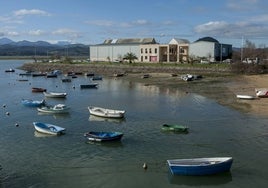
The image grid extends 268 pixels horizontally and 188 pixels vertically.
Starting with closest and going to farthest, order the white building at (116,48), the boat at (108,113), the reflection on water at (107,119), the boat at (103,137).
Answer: the boat at (103,137), the reflection on water at (107,119), the boat at (108,113), the white building at (116,48)

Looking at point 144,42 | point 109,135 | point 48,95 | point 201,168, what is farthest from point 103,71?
point 201,168

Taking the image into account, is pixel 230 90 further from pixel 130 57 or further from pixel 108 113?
pixel 130 57

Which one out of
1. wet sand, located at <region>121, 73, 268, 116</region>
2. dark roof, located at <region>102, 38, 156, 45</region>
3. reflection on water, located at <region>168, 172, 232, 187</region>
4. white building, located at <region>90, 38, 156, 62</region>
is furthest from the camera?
dark roof, located at <region>102, 38, 156, 45</region>

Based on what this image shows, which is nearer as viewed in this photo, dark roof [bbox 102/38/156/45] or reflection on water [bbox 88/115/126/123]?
reflection on water [bbox 88/115/126/123]

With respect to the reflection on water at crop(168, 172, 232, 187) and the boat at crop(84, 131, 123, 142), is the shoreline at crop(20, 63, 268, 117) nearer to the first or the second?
the boat at crop(84, 131, 123, 142)

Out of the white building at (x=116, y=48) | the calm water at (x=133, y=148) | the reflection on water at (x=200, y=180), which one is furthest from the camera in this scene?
the white building at (x=116, y=48)

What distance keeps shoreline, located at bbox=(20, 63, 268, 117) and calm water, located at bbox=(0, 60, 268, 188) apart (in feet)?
14.8

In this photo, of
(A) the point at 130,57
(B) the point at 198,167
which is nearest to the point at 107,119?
(B) the point at 198,167

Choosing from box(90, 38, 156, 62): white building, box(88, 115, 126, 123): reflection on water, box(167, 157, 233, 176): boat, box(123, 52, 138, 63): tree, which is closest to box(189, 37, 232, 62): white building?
box(123, 52, 138, 63): tree

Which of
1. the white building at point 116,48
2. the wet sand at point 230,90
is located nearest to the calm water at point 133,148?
the wet sand at point 230,90

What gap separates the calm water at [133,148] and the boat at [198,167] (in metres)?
0.41

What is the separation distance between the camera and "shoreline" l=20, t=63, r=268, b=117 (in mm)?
55500

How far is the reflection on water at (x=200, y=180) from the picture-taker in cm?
2488

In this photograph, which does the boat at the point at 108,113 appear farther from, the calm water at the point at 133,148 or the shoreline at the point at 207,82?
the shoreline at the point at 207,82
